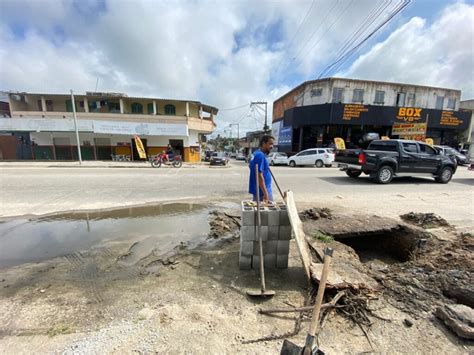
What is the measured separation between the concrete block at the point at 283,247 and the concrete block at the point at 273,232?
86 millimetres

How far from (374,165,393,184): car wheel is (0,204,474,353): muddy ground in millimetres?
6355

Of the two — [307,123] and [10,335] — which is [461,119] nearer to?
[307,123]

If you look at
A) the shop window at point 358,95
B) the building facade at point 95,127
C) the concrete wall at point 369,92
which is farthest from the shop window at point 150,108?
the shop window at point 358,95

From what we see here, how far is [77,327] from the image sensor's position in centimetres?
203

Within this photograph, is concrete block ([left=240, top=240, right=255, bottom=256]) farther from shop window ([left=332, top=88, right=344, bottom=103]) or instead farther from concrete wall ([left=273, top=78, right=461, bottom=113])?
shop window ([left=332, top=88, right=344, bottom=103])

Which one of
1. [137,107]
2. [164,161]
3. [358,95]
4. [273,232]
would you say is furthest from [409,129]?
[137,107]

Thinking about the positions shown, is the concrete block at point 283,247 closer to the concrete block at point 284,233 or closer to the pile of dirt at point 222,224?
the concrete block at point 284,233

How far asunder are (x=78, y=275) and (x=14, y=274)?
0.89 metres

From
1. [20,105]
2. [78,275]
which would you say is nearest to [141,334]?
[78,275]

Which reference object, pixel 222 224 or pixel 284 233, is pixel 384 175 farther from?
pixel 284 233

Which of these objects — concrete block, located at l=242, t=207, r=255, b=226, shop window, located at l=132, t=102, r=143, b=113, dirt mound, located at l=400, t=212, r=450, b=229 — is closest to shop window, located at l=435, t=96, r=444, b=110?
dirt mound, located at l=400, t=212, r=450, b=229

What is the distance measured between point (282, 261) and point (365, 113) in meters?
24.4

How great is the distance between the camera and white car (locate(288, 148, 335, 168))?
19172 mm

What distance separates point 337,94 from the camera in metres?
23.8
